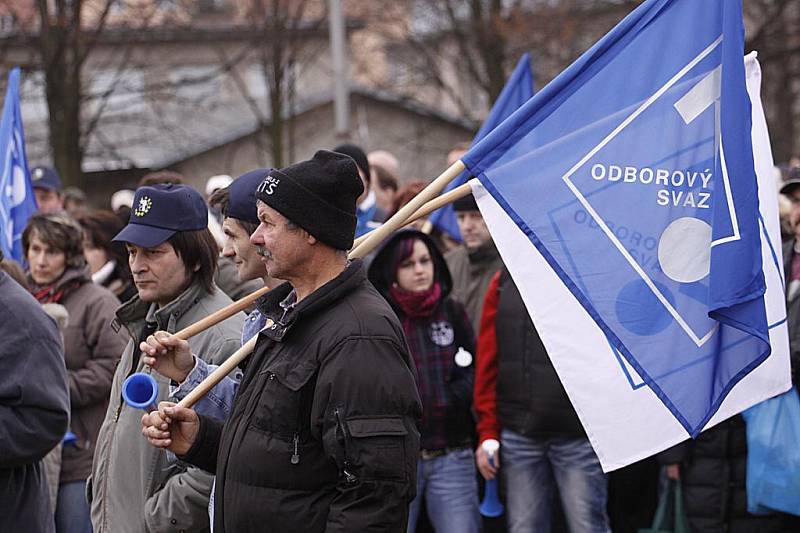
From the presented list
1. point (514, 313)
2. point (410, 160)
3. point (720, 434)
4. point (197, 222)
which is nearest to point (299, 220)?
point (197, 222)

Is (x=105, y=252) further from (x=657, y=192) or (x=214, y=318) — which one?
(x=657, y=192)

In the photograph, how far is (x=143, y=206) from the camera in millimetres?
Answer: 4434

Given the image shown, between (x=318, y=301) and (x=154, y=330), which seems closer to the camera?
(x=318, y=301)

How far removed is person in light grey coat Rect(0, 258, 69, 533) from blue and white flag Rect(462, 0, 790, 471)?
5.70 ft

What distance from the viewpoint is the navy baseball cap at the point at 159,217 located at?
14.4ft

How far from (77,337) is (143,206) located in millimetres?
1696

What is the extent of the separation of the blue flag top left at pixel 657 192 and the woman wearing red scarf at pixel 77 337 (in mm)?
2523

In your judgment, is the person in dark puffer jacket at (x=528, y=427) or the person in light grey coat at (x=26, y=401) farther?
Answer: the person in dark puffer jacket at (x=528, y=427)

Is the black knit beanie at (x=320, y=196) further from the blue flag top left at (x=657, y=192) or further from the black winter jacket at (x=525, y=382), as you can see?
the black winter jacket at (x=525, y=382)

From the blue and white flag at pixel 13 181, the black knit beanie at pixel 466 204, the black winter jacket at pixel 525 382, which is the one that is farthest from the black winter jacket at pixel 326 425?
the blue and white flag at pixel 13 181

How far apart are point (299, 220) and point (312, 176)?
13 centimetres

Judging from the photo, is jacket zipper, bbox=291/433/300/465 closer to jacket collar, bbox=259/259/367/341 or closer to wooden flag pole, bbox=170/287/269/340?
jacket collar, bbox=259/259/367/341

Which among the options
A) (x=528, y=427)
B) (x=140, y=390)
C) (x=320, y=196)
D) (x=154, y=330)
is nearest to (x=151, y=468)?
(x=140, y=390)

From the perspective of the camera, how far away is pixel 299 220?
Answer: 340cm
